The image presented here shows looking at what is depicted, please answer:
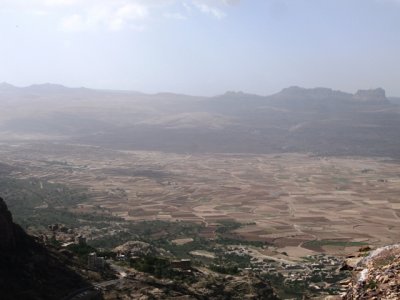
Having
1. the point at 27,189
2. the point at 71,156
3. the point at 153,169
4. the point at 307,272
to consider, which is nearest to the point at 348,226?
the point at 307,272

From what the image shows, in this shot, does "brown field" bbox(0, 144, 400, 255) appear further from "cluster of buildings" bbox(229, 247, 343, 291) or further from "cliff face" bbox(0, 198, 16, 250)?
"cliff face" bbox(0, 198, 16, 250)

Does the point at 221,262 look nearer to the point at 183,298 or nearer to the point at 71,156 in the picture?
the point at 183,298

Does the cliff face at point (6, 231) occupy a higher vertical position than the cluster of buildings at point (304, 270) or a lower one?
higher

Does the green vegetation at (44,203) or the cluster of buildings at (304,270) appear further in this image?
the green vegetation at (44,203)

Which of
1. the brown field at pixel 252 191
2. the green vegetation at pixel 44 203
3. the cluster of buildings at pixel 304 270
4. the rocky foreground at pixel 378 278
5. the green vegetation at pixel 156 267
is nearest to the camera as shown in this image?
the rocky foreground at pixel 378 278

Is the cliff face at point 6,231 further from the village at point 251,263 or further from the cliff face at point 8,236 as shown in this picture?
the village at point 251,263

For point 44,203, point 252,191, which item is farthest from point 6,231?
point 252,191

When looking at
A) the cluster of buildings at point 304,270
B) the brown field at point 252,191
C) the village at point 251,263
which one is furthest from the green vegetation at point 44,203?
the cluster of buildings at point 304,270
